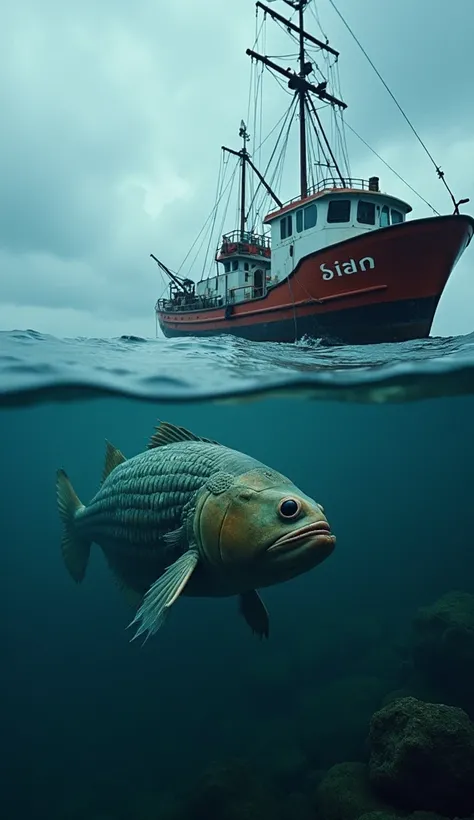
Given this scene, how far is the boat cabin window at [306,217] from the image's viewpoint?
16.5 m

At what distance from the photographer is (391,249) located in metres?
13.2

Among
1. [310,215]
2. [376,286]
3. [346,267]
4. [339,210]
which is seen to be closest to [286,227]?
[310,215]

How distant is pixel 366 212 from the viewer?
16.2 m

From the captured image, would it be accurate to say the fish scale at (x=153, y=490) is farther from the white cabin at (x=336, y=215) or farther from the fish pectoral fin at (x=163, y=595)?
the white cabin at (x=336, y=215)

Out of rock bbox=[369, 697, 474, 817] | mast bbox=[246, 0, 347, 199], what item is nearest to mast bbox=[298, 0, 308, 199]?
mast bbox=[246, 0, 347, 199]

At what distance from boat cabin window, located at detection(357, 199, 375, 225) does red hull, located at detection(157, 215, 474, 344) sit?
8.85 feet

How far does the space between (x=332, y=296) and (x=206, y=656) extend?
1053 cm

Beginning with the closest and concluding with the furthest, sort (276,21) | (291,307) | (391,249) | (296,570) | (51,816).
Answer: (296,570) → (51,816) → (391,249) → (291,307) → (276,21)

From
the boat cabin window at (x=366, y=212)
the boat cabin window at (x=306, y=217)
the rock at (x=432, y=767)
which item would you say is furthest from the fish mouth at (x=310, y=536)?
the boat cabin window at (x=306, y=217)

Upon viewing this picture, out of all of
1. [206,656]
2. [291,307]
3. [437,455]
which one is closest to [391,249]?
[291,307]

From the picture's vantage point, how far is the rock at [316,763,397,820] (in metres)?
4.42

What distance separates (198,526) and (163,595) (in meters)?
0.57

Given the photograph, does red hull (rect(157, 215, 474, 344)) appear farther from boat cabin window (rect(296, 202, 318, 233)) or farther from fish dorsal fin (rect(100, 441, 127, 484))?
fish dorsal fin (rect(100, 441, 127, 484))

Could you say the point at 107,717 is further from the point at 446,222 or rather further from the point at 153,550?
the point at 446,222
